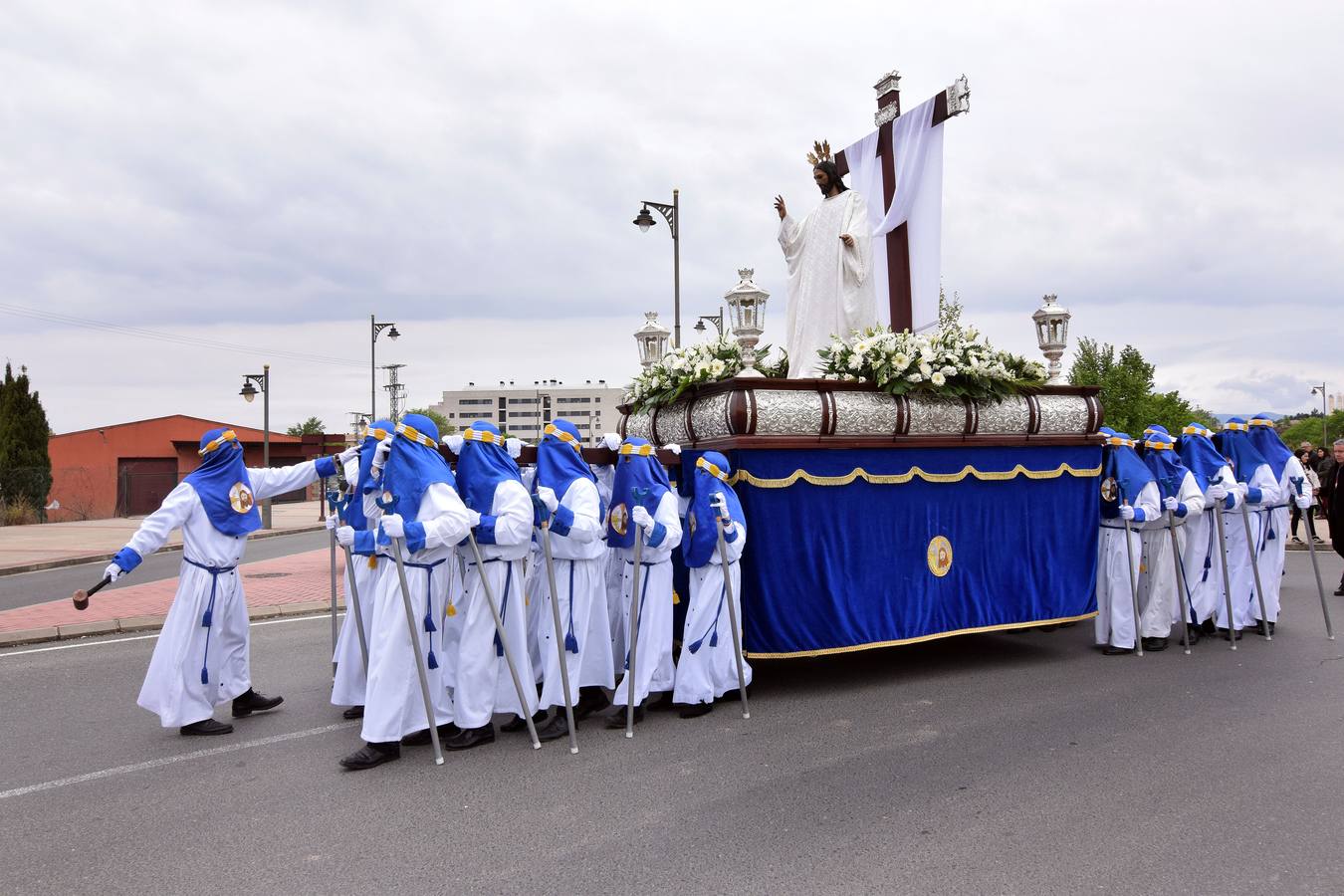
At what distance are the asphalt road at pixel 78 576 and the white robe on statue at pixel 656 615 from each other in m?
9.71

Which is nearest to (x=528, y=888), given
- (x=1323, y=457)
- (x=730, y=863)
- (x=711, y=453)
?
(x=730, y=863)

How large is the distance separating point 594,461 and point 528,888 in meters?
3.22

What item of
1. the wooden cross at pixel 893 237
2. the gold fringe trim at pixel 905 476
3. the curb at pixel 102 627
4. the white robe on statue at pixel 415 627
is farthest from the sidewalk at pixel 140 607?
the wooden cross at pixel 893 237

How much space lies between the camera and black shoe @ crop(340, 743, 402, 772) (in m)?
4.89

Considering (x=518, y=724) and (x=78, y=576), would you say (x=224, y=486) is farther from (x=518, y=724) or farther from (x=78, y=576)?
(x=78, y=576)

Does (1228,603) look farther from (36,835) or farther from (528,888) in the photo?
(36,835)

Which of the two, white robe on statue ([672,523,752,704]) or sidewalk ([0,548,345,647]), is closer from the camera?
white robe on statue ([672,523,752,704])

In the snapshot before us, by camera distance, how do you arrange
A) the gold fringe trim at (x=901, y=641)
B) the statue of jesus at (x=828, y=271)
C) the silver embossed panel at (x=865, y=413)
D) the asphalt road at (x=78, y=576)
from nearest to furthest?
the gold fringe trim at (x=901, y=641), the silver embossed panel at (x=865, y=413), the statue of jesus at (x=828, y=271), the asphalt road at (x=78, y=576)

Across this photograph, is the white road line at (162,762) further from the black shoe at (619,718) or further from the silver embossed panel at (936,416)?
the silver embossed panel at (936,416)

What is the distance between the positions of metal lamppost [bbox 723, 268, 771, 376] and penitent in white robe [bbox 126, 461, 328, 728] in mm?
3628

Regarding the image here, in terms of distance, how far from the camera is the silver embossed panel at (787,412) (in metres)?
6.33

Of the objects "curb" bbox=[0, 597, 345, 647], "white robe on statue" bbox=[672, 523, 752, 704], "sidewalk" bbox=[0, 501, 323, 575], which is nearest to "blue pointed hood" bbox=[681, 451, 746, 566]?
"white robe on statue" bbox=[672, 523, 752, 704]

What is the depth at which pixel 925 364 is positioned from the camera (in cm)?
677

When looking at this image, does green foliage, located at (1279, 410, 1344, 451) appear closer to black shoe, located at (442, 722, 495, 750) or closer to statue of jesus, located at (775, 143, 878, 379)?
statue of jesus, located at (775, 143, 878, 379)
